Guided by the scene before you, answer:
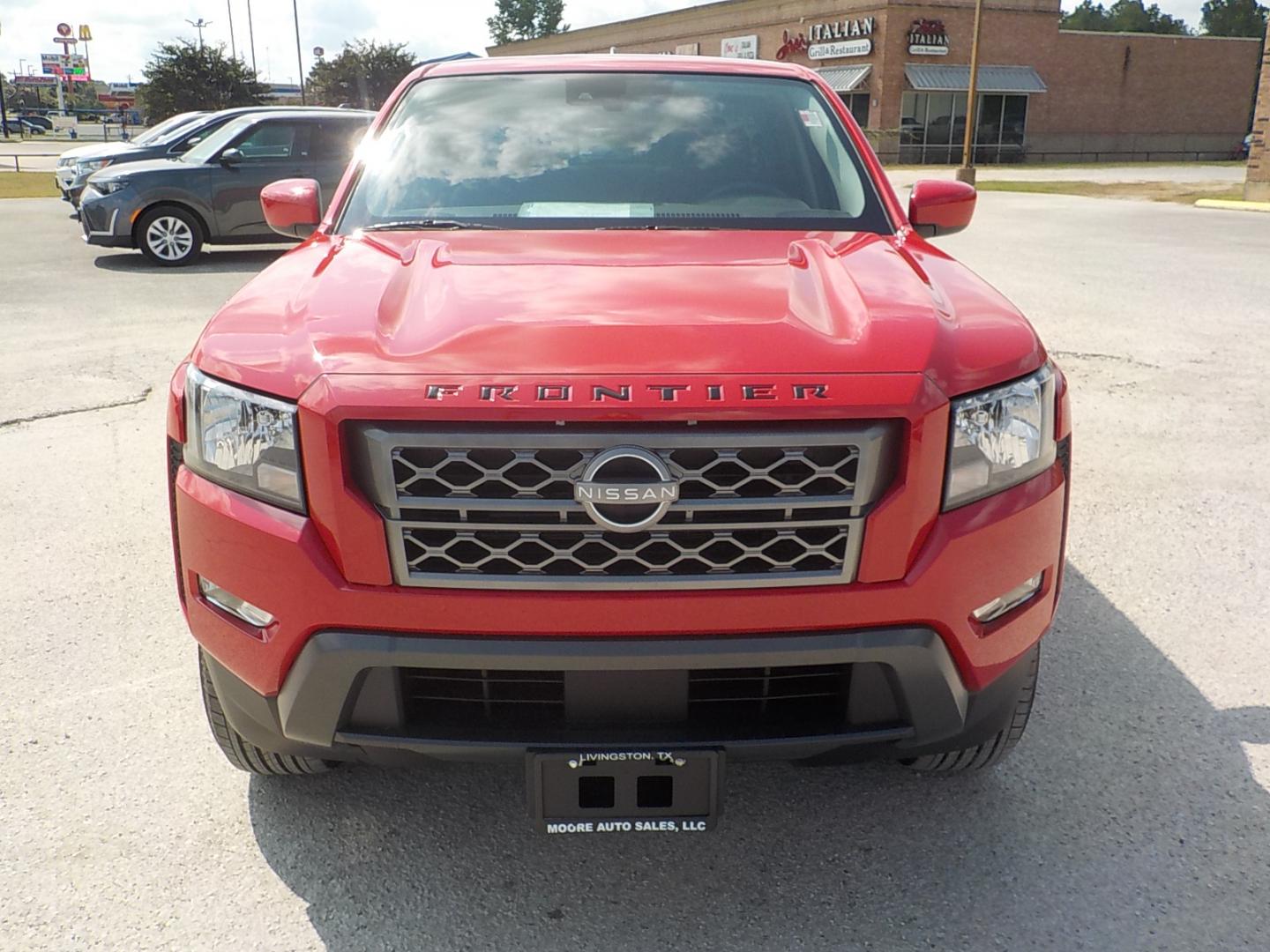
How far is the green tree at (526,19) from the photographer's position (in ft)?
363

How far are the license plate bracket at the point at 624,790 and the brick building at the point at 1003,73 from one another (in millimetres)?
43867

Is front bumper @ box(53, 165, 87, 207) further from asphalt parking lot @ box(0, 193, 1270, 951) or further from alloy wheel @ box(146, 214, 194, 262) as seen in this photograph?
asphalt parking lot @ box(0, 193, 1270, 951)

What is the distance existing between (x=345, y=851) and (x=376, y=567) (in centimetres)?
86

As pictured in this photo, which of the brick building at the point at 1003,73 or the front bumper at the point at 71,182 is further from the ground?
the brick building at the point at 1003,73

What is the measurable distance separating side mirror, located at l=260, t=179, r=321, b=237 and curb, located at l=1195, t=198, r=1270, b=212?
20.3m

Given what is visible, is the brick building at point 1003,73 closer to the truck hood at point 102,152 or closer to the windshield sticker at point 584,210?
the truck hood at point 102,152

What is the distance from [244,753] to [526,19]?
117558mm

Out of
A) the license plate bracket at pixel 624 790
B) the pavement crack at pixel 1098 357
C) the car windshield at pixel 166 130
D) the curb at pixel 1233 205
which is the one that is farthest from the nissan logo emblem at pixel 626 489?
the curb at pixel 1233 205

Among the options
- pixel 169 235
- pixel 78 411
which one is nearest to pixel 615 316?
pixel 78 411

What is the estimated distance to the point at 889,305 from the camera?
7.57 feet

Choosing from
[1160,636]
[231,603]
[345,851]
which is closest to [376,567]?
[231,603]

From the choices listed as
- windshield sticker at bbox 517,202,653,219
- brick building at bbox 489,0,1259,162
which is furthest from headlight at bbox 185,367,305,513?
brick building at bbox 489,0,1259,162

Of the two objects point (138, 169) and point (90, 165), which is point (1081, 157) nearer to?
point (90, 165)

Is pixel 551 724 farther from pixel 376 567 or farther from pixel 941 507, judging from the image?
pixel 941 507
